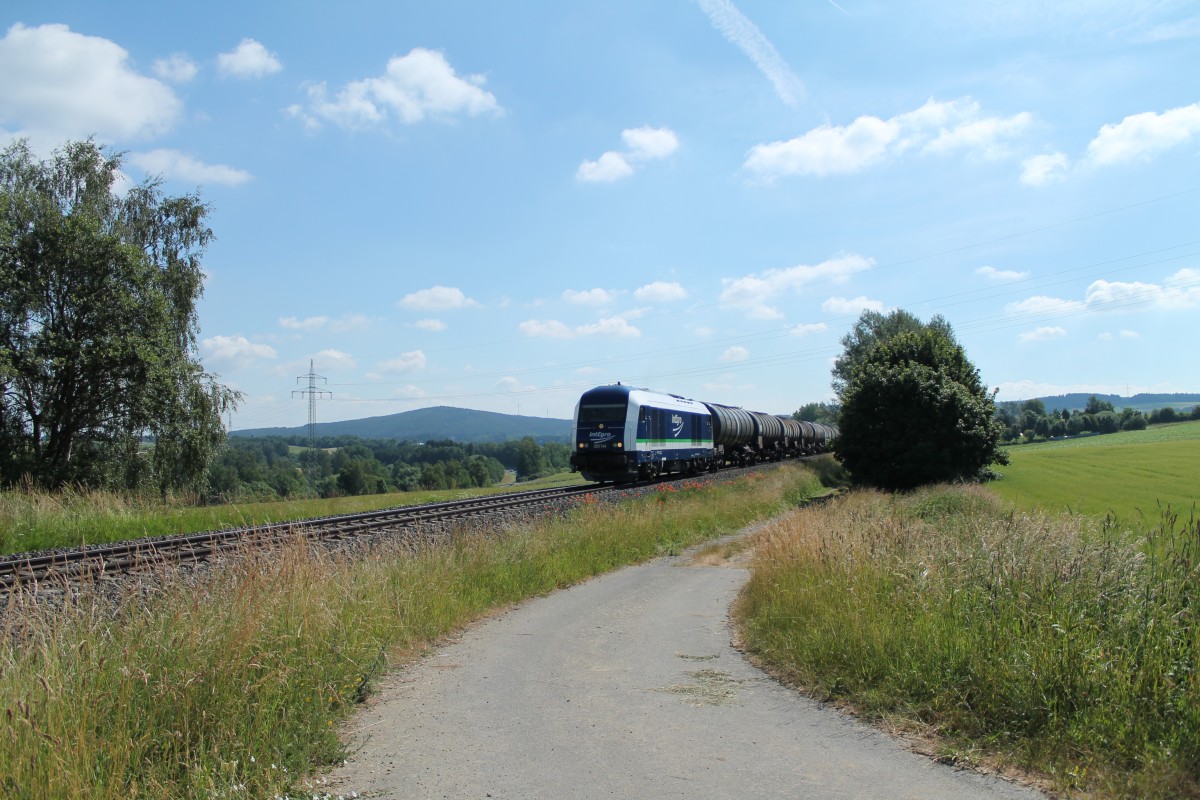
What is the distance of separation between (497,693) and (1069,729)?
163 inches

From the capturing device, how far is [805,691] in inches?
263

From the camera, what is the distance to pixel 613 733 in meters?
5.64

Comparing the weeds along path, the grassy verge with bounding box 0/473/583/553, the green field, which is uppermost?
the grassy verge with bounding box 0/473/583/553

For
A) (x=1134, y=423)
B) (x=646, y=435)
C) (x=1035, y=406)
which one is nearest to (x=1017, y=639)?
(x=646, y=435)

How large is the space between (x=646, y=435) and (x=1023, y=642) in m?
24.1

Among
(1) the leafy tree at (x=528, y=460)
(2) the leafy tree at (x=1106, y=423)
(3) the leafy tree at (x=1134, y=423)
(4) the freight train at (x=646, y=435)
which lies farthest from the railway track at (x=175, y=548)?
(3) the leafy tree at (x=1134, y=423)

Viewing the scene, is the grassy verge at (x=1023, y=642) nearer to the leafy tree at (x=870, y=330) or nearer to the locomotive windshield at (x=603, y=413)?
the locomotive windshield at (x=603, y=413)

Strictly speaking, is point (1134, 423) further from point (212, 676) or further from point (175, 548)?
point (212, 676)

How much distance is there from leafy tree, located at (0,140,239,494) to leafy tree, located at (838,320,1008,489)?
88.6 ft

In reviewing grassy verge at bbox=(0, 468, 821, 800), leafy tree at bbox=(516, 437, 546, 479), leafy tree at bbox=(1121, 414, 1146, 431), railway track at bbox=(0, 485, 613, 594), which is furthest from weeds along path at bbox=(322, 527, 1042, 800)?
leafy tree at bbox=(1121, 414, 1146, 431)

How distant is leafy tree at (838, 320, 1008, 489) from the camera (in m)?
34.2

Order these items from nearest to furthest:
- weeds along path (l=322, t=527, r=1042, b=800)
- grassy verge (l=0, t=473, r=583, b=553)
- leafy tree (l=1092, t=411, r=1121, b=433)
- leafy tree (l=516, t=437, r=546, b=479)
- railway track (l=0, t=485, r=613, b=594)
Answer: weeds along path (l=322, t=527, r=1042, b=800) < railway track (l=0, t=485, r=613, b=594) < grassy verge (l=0, t=473, r=583, b=553) < leafy tree (l=516, t=437, r=546, b=479) < leafy tree (l=1092, t=411, r=1121, b=433)

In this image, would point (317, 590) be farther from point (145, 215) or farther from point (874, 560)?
point (145, 215)

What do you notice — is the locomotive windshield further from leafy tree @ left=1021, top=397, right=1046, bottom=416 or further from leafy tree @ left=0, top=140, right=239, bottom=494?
leafy tree @ left=1021, top=397, right=1046, bottom=416
